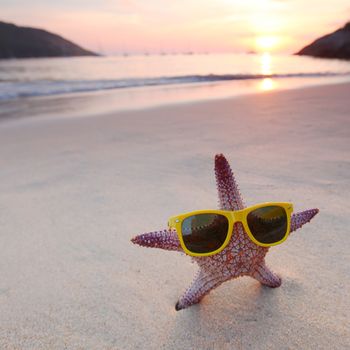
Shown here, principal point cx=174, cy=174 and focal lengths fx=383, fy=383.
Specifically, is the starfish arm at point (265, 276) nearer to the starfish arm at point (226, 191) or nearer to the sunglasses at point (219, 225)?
the sunglasses at point (219, 225)

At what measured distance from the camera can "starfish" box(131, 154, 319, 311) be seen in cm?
161

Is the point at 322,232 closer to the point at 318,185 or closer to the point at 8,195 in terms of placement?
the point at 318,185

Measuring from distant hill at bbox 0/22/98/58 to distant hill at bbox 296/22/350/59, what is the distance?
2886 inches

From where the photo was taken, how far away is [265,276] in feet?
6.11

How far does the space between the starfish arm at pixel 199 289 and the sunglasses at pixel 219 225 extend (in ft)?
0.65

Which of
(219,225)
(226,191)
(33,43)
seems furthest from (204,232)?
(33,43)

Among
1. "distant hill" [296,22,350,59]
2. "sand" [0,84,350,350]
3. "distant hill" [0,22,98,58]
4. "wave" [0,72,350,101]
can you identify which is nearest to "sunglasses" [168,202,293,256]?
"sand" [0,84,350,350]

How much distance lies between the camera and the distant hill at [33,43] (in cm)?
10809

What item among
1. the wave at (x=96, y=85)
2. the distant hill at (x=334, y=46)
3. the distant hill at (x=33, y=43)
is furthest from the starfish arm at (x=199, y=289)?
the distant hill at (x=33, y=43)

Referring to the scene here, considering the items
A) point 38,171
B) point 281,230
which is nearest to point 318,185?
point 281,230

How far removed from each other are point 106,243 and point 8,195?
145 centimetres

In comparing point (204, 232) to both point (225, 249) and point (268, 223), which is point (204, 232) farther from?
point (268, 223)

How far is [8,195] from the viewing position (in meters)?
3.48

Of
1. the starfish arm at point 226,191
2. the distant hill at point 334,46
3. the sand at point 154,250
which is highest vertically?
the starfish arm at point 226,191
